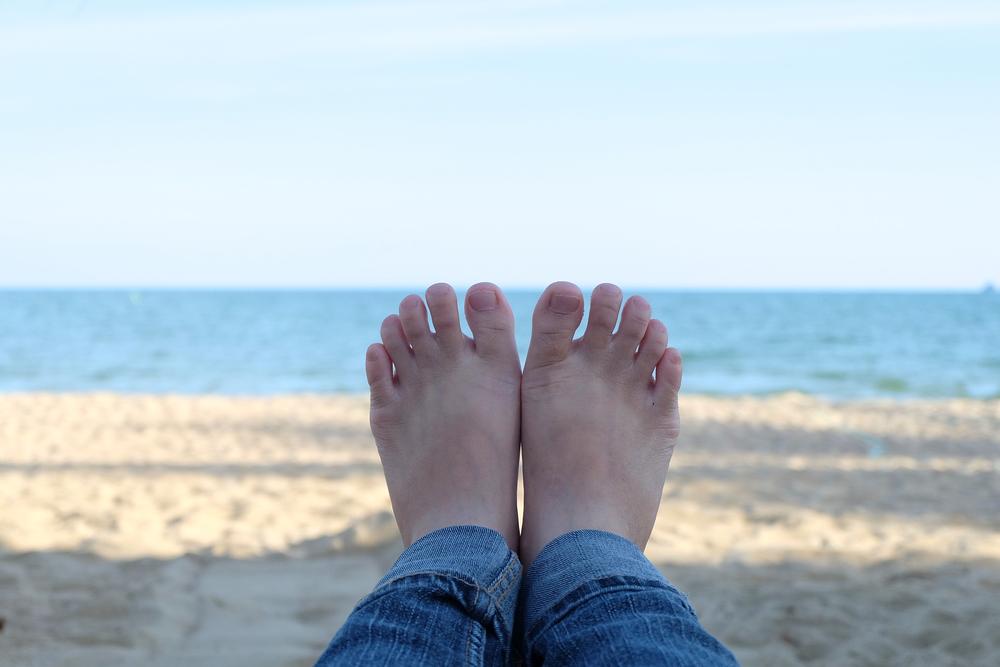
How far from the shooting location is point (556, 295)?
1579 millimetres

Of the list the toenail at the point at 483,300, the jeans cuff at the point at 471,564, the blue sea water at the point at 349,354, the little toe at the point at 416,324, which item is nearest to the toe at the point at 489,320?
the toenail at the point at 483,300

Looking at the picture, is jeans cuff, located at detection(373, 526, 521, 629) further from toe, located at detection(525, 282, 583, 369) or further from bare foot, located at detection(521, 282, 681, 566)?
toe, located at detection(525, 282, 583, 369)

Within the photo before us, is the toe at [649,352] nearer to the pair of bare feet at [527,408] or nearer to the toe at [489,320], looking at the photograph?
the pair of bare feet at [527,408]

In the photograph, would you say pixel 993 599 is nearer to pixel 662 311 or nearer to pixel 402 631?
pixel 402 631

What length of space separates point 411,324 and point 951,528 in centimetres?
167

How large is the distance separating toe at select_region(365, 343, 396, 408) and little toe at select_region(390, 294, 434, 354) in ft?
0.21

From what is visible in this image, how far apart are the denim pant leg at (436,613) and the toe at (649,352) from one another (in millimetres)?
710

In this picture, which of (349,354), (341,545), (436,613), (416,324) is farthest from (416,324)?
(349,354)

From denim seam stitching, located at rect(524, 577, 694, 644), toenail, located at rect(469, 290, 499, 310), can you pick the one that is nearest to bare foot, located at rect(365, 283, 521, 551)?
toenail, located at rect(469, 290, 499, 310)

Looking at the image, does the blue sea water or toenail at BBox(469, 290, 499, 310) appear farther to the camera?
the blue sea water

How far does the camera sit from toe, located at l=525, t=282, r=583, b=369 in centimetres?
158

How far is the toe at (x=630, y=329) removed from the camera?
1676 mm

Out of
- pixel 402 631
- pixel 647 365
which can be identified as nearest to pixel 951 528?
pixel 647 365

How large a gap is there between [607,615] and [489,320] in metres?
0.86
